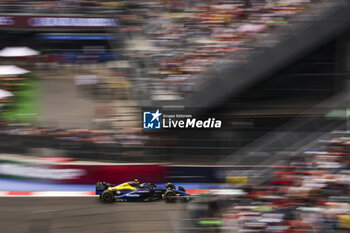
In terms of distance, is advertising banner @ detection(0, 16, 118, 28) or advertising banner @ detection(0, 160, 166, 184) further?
advertising banner @ detection(0, 16, 118, 28)

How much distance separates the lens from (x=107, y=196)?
11.0 m

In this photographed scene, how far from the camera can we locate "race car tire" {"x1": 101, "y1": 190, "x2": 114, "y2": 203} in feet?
35.9

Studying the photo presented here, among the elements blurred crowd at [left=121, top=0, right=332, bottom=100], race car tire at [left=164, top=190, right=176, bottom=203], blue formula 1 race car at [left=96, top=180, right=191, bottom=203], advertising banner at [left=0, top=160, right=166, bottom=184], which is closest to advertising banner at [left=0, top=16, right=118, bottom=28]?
blurred crowd at [left=121, top=0, right=332, bottom=100]

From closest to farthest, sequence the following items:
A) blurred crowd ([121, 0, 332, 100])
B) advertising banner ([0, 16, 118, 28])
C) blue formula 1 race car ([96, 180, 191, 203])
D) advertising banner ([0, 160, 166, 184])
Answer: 1. blue formula 1 race car ([96, 180, 191, 203])
2. advertising banner ([0, 160, 166, 184])
3. blurred crowd ([121, 0, 332, 100])
4. advertising banner ([0, 16, 118, 28])

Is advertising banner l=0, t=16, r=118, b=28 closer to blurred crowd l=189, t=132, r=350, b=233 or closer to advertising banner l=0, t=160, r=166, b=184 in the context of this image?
advertising banner l=0, t=160, r=166, b=184

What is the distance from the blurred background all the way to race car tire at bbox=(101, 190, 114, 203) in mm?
167

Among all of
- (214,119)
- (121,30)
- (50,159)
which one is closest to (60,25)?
(121,30)

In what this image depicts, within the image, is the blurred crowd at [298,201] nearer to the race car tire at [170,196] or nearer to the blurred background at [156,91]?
the blurred background at [156,91]

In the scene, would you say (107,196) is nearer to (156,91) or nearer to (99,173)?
(99,173)

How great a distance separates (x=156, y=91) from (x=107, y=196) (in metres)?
3.85

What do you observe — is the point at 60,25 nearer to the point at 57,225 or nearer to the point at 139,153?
the point at 139,153

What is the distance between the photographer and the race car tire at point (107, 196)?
11.0 meters

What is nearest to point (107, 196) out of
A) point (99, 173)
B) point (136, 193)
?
point (136, 193)

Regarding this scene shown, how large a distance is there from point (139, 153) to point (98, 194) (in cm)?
175
